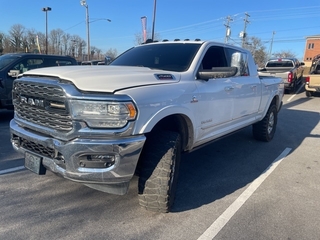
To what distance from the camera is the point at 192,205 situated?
3.28 metres

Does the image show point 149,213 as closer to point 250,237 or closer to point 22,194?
point 250,237

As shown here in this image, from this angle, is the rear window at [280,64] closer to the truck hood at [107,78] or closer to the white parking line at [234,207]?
the white parking line at [234,207]

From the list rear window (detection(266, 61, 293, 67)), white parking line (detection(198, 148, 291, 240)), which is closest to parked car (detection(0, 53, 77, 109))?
white parking line (detection(198, 148, 291, 240))

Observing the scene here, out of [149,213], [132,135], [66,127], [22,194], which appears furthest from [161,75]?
[22,194]

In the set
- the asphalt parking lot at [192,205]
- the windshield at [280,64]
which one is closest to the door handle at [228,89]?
the asphalt parking lot at [192,205]

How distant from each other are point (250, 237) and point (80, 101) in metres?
2.08

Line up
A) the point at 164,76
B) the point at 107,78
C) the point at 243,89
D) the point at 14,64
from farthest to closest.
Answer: the point at 14,64, the point at 243,89, the point at 164,76, the point at 107,78

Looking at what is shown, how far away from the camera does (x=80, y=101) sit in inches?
96.1

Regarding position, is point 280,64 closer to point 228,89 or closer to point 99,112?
point 228,89

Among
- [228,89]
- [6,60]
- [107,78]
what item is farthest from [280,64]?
[107,78]

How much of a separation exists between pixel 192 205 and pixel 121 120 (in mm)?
1493

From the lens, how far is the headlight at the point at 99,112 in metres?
2.44

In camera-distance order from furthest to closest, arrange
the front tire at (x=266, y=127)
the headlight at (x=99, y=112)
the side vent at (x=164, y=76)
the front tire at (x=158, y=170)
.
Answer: the front tire at (x=266, y=127) → the side vent at (x=164, y=76) → the front tire at (x=158, y=170) → the headlight at (x=99, y=112)

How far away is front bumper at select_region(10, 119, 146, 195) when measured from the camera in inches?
96.8
